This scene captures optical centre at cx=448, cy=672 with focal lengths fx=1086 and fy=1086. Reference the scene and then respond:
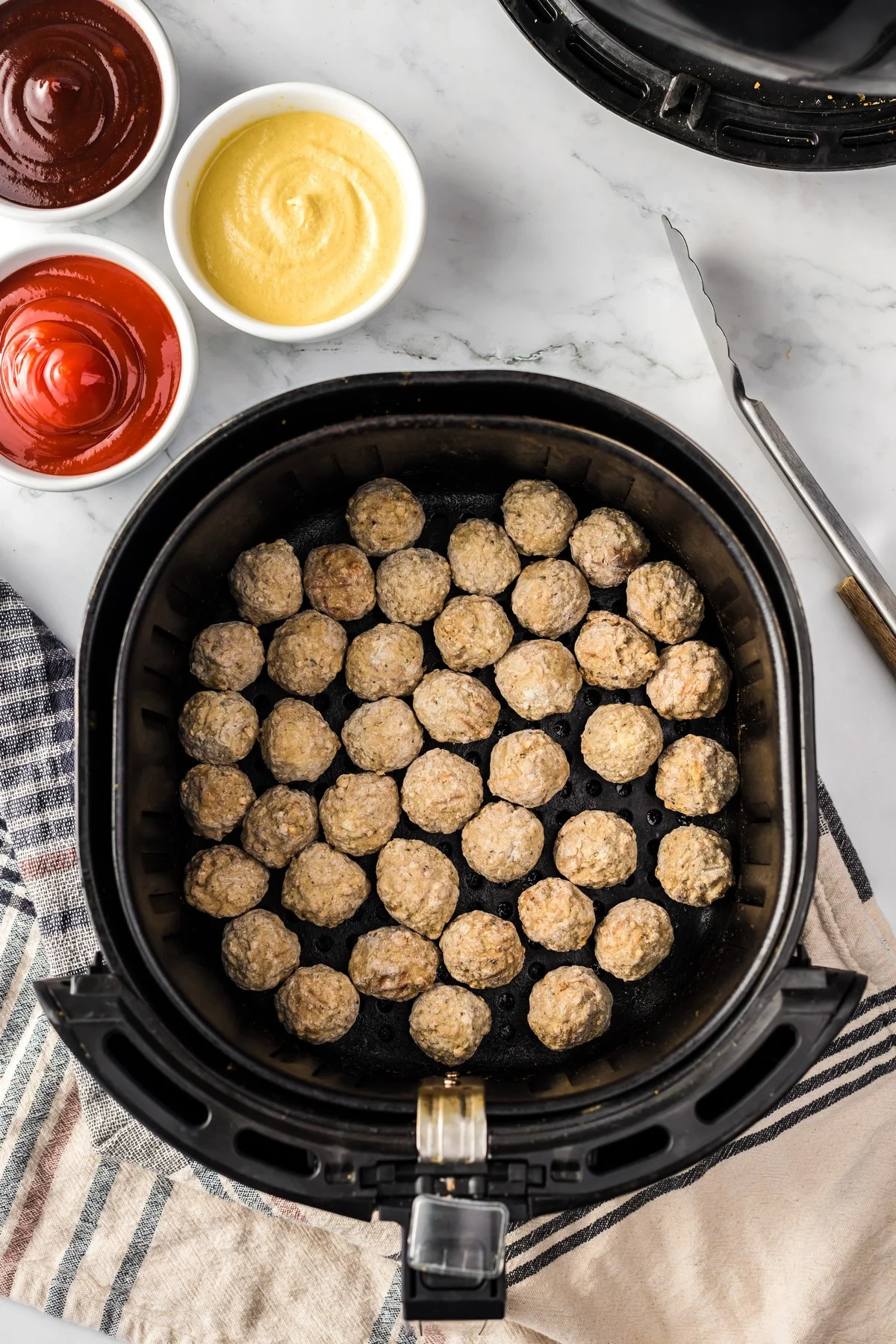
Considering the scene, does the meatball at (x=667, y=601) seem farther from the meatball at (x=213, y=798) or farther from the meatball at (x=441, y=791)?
the meatball at (x=213, y=798)

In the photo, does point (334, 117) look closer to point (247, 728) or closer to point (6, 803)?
point (247, 728)

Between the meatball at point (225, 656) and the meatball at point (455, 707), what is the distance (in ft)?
0.66

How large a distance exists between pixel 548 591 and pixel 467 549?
0.36ft

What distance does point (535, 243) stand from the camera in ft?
4.66

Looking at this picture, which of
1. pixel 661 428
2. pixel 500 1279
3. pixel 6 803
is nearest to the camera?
pixel 500 1279

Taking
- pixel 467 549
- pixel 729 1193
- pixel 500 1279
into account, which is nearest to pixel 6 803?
pixel 467 549

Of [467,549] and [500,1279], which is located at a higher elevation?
[467,549]

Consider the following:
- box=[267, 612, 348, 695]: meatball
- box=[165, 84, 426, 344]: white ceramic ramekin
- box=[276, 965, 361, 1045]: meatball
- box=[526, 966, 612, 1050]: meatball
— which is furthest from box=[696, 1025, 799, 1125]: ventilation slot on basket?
box=[165, 84, 426, 344]: white ceramic ramekin

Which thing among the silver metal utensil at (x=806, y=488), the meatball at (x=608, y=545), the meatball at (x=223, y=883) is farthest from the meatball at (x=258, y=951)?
the silver metal utensil at (x=806, y=488)

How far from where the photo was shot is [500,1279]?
3.16 feet

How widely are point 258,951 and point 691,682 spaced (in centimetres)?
58

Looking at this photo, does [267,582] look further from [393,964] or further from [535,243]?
[535,243]

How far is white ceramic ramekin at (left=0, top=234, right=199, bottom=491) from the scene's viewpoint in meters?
1.25

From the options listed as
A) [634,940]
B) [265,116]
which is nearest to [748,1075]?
[634,940]
